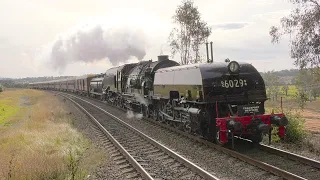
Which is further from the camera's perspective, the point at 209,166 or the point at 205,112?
the point at 205,112

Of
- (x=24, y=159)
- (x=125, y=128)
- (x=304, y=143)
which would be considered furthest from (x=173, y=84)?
(x=24, y=159)

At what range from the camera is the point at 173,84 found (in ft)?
44.9

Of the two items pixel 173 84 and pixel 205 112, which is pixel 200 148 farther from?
pixel 173 84

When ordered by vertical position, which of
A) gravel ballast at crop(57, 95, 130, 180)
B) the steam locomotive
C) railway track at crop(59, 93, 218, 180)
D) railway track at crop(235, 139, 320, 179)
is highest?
the steam locomotive

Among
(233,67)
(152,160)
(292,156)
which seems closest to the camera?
(292,156)

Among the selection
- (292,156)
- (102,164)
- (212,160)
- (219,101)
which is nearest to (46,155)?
(102,164)

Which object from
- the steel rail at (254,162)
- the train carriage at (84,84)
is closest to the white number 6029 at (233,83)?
the steel rail at (254,162)

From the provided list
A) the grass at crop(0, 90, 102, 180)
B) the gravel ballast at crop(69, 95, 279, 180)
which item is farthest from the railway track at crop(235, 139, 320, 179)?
the grass at crop(0, 90, 102, 180)

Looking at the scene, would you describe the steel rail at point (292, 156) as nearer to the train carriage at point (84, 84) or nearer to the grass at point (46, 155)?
the grass at point (46, 155)

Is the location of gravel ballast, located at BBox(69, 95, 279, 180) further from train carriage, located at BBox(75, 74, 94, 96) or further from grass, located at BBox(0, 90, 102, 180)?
train carriage, located at BBox(75, 74, 94, 96)

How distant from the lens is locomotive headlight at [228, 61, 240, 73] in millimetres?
10852

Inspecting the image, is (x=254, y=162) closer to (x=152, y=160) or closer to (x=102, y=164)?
(x=152, y=160)

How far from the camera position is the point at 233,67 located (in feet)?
35.7

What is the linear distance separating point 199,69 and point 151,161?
3503mm
